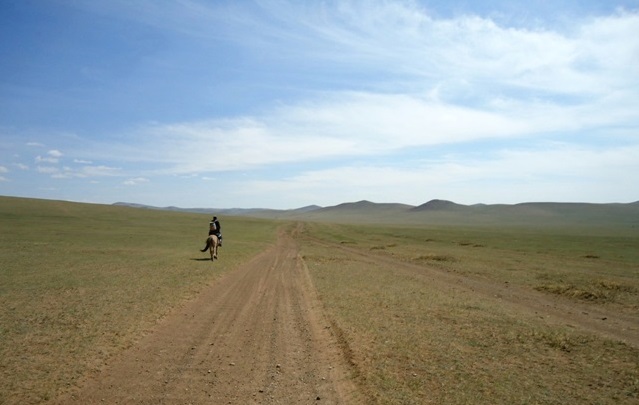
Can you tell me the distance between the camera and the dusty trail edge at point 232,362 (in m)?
7.38

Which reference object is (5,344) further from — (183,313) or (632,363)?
(632,363)

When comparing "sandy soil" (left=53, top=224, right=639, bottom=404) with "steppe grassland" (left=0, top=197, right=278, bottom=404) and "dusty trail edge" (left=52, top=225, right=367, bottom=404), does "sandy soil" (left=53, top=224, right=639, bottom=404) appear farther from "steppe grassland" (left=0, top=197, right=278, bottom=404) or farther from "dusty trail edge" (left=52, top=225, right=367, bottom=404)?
"steppe grassland" (left=0, top=197, right=278, bottom=404)

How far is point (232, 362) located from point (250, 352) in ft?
2.23

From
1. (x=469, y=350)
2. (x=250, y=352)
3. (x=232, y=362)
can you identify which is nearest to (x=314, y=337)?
(x=250, y=352)

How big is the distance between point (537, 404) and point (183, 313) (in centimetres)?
979

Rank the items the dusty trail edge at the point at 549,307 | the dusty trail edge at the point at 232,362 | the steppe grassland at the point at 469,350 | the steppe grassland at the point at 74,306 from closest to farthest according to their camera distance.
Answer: the dusty trail edge at the point at 232,362
the steppe grassland at the point at 469,350
the steppe grassland at the point at 74,306
the dusty trail edge at the point at 549,307

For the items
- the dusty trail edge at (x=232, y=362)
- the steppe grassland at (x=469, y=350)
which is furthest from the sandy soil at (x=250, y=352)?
the steppe grassland at (x=469, y=350)

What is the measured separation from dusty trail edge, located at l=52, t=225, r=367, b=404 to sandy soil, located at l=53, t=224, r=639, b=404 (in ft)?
0.06

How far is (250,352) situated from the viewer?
9.59 meters

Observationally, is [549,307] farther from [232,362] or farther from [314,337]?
[232,362]

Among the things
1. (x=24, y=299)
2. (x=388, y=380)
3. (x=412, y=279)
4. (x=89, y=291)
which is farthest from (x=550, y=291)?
(x=24, y=299)

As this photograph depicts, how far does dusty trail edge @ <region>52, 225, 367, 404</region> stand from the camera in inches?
291

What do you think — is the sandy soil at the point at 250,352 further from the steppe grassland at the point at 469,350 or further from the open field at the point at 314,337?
the steppe grassland at the point at 469,350

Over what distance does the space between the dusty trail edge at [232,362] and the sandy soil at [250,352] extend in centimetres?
2
